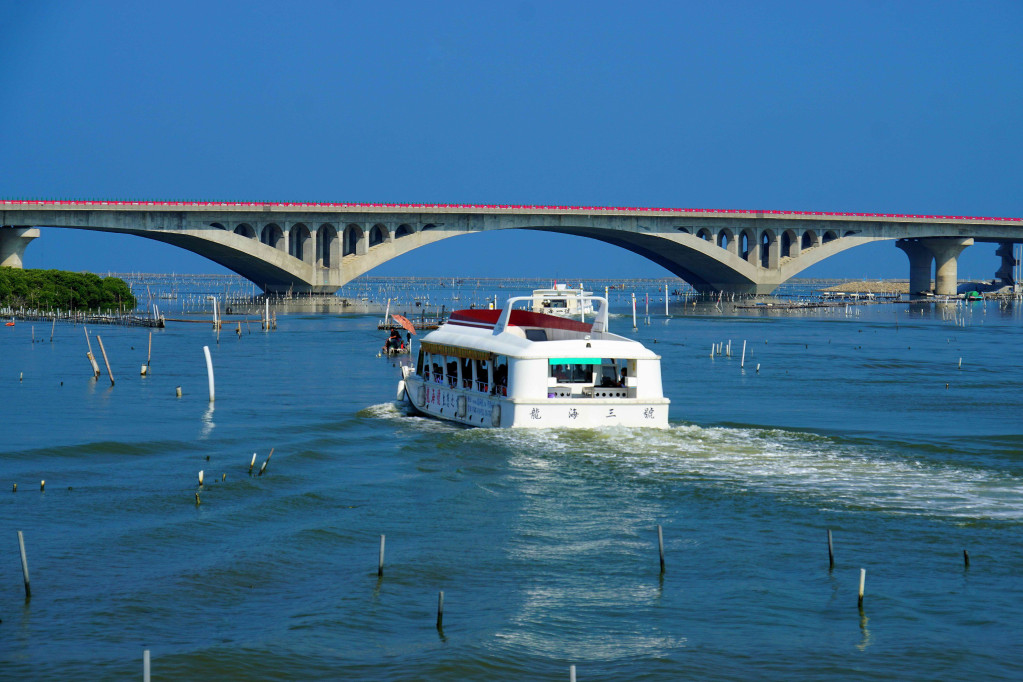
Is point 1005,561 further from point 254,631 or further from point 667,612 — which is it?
point 254,631

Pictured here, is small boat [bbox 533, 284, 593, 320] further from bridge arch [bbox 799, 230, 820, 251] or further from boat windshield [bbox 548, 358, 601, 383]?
bridge arch [bbox 799, 230, 820, 251]

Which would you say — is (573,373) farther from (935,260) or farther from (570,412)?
(935,260)

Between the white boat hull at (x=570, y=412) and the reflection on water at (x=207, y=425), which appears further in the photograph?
the reflection on water at (x=207, y=425)

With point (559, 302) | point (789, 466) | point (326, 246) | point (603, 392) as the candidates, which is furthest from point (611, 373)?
point (326, 246)

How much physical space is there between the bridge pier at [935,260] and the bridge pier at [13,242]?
11689 cm

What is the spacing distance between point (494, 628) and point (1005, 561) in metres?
9.58

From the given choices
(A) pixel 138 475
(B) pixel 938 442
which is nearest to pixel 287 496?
(A) pixel 138 475

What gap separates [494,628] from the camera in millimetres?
16484

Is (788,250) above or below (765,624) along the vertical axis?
above

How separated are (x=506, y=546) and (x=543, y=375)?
10352mm

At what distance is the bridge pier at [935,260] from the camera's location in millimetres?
155625

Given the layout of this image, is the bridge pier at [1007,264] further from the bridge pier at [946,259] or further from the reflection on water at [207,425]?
the reflection on water at [207,425]

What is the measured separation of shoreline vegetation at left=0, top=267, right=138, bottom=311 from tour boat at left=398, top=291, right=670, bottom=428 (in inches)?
2834

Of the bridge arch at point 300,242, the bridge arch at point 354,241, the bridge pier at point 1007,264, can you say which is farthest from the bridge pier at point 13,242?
the bridge pier at point 1007,264
